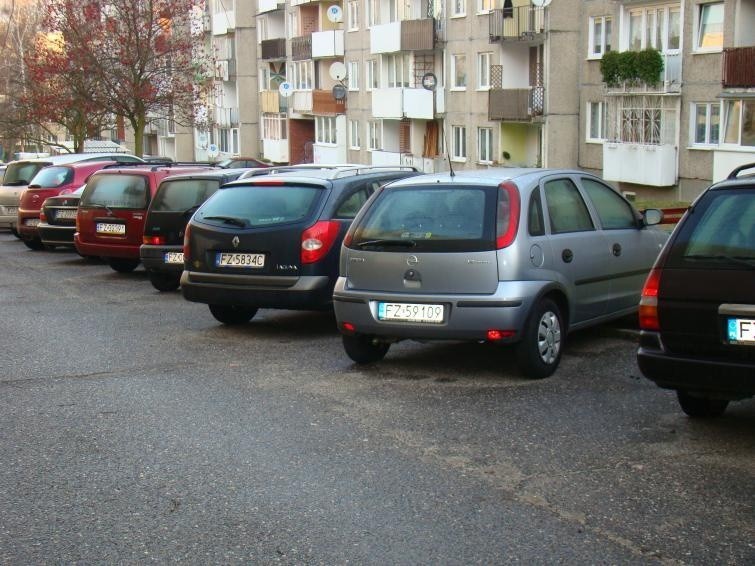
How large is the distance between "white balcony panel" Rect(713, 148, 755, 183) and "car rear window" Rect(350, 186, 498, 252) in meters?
26.3

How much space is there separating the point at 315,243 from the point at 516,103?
34.9m

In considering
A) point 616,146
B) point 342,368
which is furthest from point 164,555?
point 616,146

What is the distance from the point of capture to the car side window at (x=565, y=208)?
9.25 m

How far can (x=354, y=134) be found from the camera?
62.0 metres

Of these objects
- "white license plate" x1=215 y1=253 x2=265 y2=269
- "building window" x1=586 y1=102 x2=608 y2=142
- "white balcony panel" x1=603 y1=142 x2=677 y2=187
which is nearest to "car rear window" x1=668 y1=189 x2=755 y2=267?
"white license plate" x1=215 y1=253 x2=265 y2=269

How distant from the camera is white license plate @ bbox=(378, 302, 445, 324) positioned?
8.67 metres

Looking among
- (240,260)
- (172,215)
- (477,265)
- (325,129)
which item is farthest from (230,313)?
(325,129)

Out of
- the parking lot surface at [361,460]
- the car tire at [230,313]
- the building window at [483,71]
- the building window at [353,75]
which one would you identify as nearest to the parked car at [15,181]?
the car tire at [230,313]

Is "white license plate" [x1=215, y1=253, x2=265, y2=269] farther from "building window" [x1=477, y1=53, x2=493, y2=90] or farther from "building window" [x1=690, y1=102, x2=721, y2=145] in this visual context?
"building window" [x1=477, y1=53, x2=493, y2=90]

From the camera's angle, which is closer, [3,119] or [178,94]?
[178,94]

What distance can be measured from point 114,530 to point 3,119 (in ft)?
198

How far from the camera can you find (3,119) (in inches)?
2445

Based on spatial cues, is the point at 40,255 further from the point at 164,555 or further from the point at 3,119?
the point at 3,119

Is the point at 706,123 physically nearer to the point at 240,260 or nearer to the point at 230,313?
the point at 230,313
